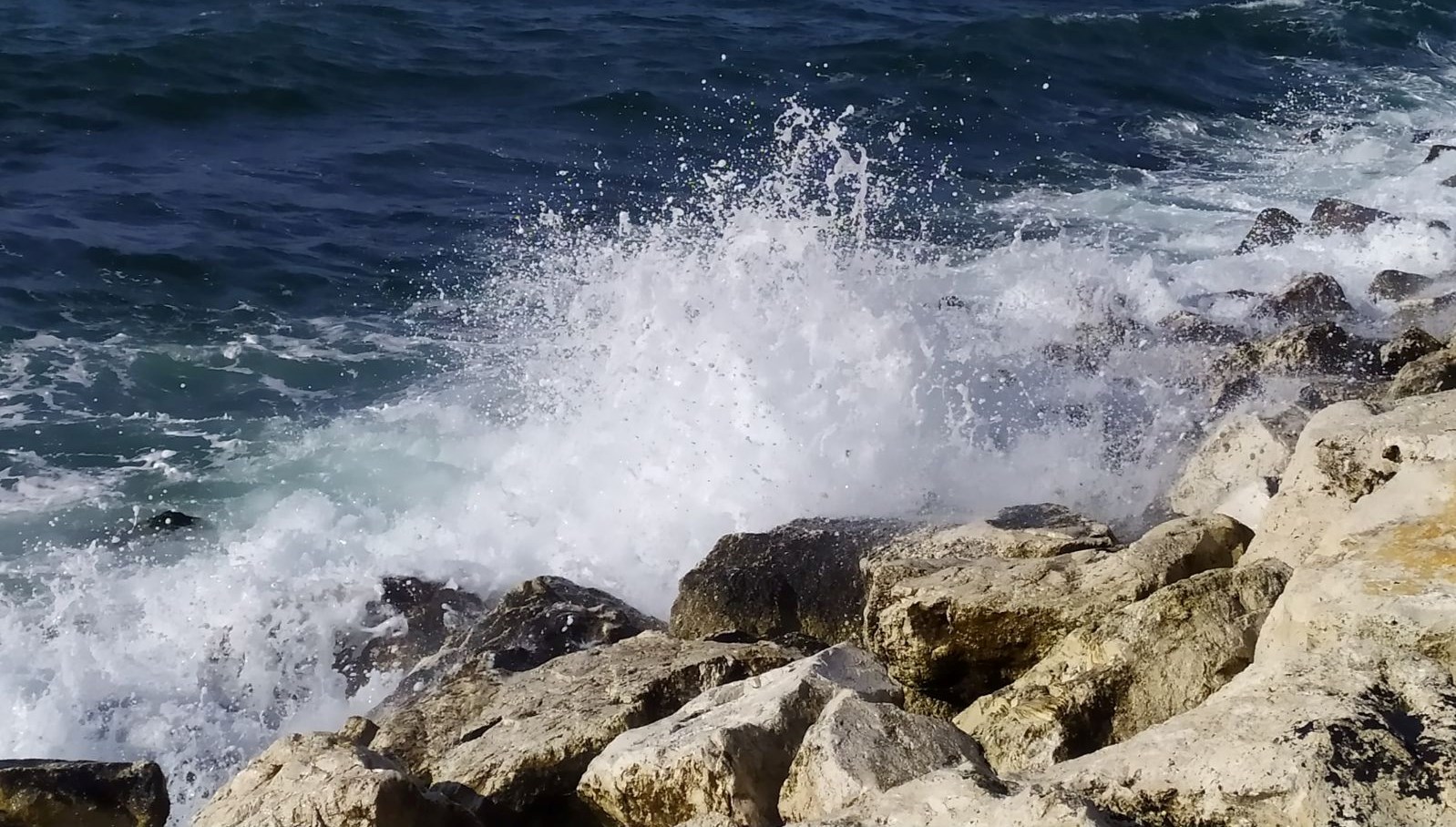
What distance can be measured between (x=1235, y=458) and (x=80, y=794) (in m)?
4.90

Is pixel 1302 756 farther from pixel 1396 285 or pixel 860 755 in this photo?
pixel 1396 285

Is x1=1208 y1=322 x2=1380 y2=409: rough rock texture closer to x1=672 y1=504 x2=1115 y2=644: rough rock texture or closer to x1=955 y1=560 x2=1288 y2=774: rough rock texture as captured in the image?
x1=672 y1=504 x2=1115 y2=644: rough rock texture

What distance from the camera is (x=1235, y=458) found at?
6371mm

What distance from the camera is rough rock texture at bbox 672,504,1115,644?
18.8ft

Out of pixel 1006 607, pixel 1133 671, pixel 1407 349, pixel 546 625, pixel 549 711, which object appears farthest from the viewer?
pixel 1407 349

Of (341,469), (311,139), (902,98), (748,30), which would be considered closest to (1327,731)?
(341,469)

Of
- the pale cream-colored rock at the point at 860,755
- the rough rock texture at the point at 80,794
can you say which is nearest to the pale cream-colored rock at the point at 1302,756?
the pale cream-colored rock at the point at 860,755

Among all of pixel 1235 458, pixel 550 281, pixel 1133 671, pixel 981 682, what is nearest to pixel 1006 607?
pixel 981 682

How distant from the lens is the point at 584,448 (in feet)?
28.9

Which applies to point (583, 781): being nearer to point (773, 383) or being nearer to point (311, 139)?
point (773, 383)

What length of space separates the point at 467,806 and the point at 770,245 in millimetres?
5255

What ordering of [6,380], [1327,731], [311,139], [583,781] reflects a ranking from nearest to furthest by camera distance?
1. [1327,731]
2. [583,781]
3. [6,380]
4. [311,139]

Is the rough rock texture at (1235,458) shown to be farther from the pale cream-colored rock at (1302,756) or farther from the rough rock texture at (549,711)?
the pale cream-colored rock at (1302,756)

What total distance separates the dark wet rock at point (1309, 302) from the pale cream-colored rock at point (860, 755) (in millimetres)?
6826
